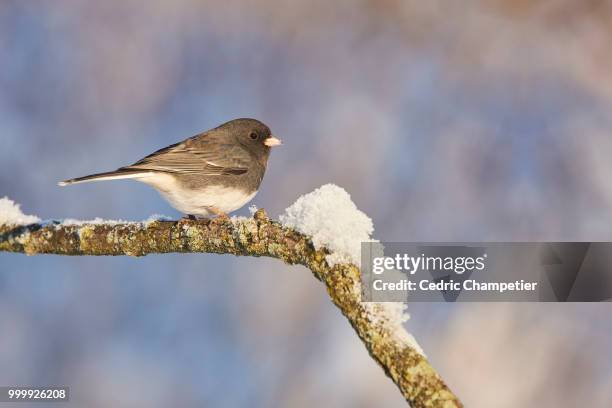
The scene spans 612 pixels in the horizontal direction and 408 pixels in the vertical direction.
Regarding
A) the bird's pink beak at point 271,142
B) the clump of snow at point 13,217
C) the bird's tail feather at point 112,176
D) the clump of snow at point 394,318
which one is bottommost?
the clump of snow at point 394,318

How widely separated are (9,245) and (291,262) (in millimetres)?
910

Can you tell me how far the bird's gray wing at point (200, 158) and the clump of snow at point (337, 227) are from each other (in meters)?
1.03

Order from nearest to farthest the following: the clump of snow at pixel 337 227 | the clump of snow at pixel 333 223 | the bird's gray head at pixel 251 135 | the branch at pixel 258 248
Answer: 1. the branch at pixel 258 248
2. the clump of snow at pixel 337 227
3. the clump of snow at pixel 333 223
4. the bird's gray head at pixel 251 135

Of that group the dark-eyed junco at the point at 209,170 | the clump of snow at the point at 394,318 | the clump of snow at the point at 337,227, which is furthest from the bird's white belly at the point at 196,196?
the clump of snow at the point at 394,318

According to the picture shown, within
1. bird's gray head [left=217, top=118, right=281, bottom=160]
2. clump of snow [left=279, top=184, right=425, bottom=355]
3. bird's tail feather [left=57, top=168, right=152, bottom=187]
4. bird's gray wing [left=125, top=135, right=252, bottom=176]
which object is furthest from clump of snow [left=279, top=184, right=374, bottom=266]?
bird's gray head [left=217, top=118, right=281, bottom=160]

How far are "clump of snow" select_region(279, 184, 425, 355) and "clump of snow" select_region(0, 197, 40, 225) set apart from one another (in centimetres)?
85

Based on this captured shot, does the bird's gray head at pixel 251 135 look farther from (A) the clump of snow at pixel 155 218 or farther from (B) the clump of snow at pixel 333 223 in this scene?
(B) the clump of snow at pixel 333 223

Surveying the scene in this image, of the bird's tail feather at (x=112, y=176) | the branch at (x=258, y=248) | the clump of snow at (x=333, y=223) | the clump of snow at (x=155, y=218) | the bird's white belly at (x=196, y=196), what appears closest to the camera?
the branch at (x=258, y=248)

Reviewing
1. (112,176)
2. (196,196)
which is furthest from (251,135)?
(112,176)

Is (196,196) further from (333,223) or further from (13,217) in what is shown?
(333,223)

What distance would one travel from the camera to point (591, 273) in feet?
9.09

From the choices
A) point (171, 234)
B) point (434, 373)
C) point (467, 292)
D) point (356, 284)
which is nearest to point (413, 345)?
point (434, 373)

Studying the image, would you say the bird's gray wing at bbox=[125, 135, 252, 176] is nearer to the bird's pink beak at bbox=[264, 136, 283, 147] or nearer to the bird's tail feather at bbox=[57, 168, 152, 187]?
the bird's tail feather at bbox=[57, 168, 152, 187]

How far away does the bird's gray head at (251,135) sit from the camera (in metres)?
2.96
